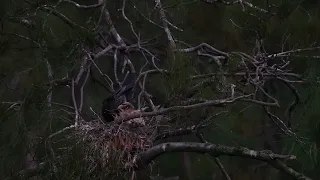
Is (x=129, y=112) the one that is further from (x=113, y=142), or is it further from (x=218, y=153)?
(x=218, y=153)

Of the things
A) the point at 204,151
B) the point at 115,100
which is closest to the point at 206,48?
the point at 115,100

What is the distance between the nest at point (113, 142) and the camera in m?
2.71

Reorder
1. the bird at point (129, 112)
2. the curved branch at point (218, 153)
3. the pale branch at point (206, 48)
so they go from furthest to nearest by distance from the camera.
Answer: the pale branch at point (206, 48) < the bird at point (129, 112) < the curved branch at point (218, 153)

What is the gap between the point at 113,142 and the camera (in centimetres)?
278

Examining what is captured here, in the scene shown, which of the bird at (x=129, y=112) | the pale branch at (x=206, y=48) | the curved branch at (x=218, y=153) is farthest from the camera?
the pale branch at (x=206, y=48)

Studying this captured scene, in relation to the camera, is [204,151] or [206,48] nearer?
[204,151]

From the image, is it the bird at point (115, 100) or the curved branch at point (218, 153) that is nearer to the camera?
the curved branch at point (218, 153)

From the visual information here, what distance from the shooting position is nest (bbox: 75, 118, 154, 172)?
2.71m

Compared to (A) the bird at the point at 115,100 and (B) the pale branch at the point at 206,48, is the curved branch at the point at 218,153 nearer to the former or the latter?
(A) the bird at the point at 115,100

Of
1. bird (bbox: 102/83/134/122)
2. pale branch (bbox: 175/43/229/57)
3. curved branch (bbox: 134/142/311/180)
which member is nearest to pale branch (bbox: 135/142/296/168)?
curved branch (bbox: 134/142/311/180)

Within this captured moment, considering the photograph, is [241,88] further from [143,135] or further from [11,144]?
[11,144]

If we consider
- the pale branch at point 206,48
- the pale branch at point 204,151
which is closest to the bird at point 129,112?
the pale branch at point 204,151

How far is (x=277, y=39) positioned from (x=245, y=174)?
5.93 ft

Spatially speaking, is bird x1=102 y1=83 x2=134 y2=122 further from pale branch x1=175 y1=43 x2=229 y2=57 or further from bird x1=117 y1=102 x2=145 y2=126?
pale branch x1=175 y1=43 x2=229 y2=57
